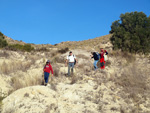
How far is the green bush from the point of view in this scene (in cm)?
1986

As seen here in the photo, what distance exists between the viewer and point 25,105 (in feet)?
19.9

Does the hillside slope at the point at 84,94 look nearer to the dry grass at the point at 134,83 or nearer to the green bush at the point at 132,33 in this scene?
the dry grass at the point at 134,83

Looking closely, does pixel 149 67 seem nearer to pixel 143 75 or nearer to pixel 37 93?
pixel 143 75

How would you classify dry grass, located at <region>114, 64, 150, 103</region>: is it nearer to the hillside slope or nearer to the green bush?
the hillside slope

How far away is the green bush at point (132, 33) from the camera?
782 inches

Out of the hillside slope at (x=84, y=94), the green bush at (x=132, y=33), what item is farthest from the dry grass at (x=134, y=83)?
the green bush at (x=132, y=33)

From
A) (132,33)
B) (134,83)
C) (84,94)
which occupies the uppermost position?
(132,33)

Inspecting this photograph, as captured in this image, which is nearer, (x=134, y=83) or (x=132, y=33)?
(x=134, y=83)

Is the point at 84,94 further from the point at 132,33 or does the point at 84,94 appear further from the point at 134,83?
the point at 132,33

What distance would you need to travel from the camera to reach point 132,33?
2064 centimetres

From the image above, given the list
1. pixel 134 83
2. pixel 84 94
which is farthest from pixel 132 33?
pixel 84 94

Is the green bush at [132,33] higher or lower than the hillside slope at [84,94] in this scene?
higher

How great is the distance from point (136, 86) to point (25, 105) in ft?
Result: 17.4

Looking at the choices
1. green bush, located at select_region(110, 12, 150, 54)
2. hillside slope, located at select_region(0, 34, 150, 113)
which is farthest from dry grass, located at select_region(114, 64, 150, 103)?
green bush, located at select_region(110, 12, 150, 54)
